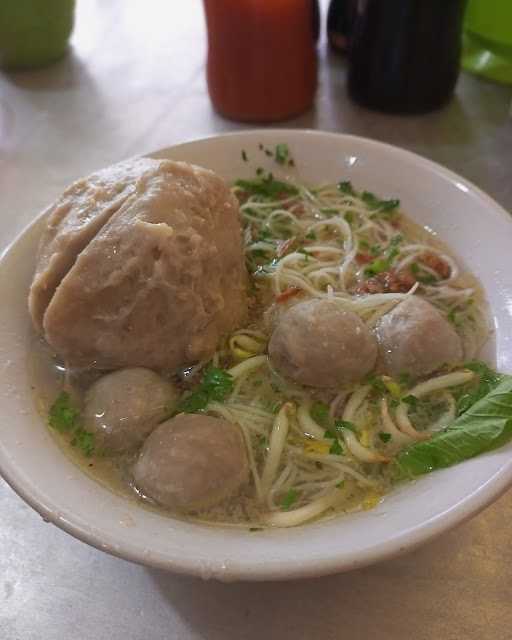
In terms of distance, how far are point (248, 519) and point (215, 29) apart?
1862 millimetres

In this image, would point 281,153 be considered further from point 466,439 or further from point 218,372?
point 466,439

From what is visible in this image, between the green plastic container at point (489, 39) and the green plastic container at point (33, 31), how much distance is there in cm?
186

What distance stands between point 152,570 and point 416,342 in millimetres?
754

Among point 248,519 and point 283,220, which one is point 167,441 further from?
point 283,220

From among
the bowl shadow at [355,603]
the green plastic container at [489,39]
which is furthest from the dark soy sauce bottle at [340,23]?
the bowl shadow at [355,603]

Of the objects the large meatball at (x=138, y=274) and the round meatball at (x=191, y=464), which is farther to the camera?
the large meatball at (x=138, y=274)

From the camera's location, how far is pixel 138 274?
126 centimetres

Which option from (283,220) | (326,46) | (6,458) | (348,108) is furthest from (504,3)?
(6,458)

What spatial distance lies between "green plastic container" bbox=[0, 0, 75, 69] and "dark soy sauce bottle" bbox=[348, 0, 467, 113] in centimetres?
141

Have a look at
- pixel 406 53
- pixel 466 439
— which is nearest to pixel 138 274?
pixel 466 439

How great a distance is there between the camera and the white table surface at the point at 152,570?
1.19 metres

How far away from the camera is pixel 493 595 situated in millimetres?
1223

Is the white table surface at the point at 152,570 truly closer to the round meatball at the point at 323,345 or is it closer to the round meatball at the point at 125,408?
the round meatball at the point at 125,408

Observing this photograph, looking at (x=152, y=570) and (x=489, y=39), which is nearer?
(x=152, y=570)
